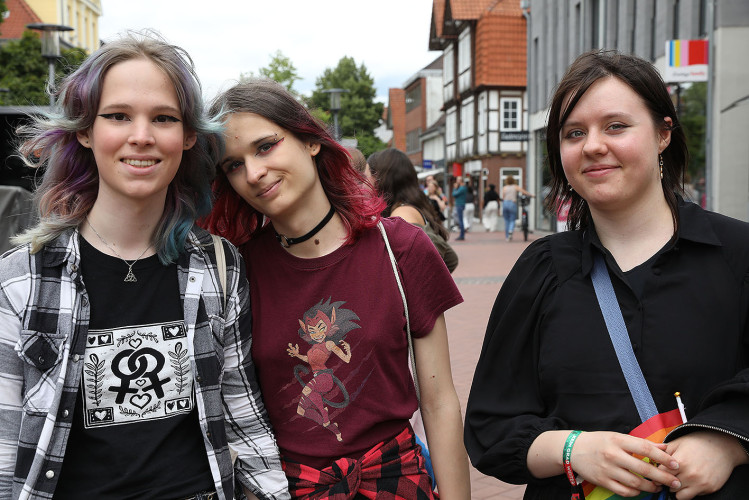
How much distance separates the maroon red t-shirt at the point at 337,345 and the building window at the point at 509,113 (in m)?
38.6

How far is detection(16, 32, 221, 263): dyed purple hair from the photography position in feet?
6.66

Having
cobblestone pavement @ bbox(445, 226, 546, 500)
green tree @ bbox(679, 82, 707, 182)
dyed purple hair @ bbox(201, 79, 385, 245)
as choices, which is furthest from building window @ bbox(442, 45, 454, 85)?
dyed purple hair @ bbox(201, 79, 385, 245)

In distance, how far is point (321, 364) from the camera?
7.36 feet

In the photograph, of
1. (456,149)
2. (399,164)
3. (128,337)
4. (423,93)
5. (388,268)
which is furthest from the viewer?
(423,93)

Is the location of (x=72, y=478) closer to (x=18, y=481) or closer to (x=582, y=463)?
(x=18, y=481)

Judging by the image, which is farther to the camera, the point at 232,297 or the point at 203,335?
the point at 232,297

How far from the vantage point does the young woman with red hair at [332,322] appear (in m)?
2.22

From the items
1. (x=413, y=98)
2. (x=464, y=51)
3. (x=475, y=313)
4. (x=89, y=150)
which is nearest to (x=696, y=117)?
(x=475, y=313)

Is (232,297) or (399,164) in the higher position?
(399,164)

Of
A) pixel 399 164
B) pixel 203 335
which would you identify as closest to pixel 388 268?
pixel 203 335

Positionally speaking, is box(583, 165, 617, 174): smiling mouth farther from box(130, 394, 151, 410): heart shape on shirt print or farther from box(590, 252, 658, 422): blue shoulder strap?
box(130, 394, 151, 410): heart shape on shirt print

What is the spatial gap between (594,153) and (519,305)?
→ 1.50ft

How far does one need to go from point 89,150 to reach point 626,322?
5.05 feet

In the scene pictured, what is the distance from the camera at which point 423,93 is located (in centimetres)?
6381
